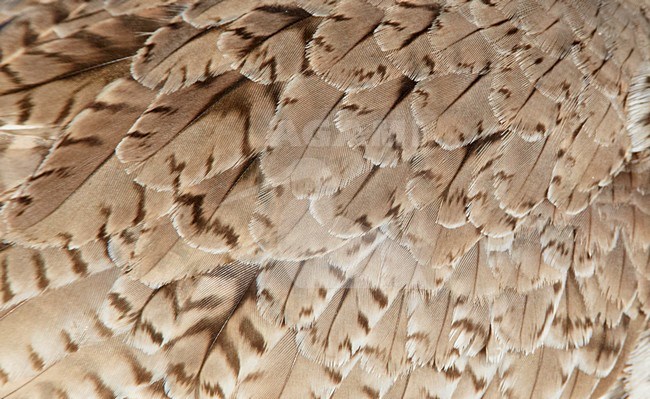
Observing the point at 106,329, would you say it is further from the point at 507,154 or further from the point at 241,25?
the point at 507,154

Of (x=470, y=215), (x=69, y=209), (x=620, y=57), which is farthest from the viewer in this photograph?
(x=620, y=57)

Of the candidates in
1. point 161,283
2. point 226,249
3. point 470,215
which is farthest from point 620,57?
point 161,283

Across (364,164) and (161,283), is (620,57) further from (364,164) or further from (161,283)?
(161,283)

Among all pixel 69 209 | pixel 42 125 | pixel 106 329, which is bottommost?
pixel 106 329

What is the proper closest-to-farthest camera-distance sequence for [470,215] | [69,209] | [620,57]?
1. [69,209]
2. [470,215]
3. [620,57]

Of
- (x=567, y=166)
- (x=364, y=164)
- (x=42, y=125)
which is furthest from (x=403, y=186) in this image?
(x=42, y=125)

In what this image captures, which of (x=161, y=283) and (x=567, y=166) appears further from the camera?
(x=567, y=166)

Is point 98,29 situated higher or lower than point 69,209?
higher
